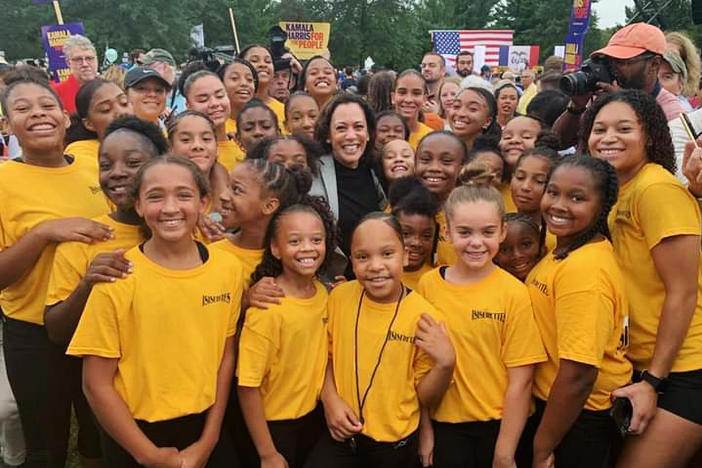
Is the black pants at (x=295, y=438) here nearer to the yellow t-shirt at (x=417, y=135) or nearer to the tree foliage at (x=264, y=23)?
the yellow t-shirt at (x=417, y=135)

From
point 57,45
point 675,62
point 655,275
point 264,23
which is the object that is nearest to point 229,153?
point 655,275

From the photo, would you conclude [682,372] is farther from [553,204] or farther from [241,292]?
[241,292]

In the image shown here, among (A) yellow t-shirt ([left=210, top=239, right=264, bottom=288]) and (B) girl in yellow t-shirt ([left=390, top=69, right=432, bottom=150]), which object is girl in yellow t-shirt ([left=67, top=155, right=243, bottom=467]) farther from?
(B) girl in yellow t-shirt ([left=390, top=69, right=432, bottom=150])

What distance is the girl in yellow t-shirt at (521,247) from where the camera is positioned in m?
3.01

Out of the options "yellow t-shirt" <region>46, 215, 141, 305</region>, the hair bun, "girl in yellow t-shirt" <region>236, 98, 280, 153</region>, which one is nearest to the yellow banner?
"girl in yellow t-shirt" <region>236, 98, 280, 153</region>

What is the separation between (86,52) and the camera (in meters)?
6.52

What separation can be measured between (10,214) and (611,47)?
10.7ft

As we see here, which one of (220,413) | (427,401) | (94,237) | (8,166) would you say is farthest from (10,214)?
(427,401)

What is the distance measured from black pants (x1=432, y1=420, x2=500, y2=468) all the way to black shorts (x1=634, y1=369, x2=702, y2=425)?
741 mm

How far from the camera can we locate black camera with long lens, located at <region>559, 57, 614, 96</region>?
10.5 feet

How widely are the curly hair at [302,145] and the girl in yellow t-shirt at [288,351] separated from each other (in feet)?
2.70

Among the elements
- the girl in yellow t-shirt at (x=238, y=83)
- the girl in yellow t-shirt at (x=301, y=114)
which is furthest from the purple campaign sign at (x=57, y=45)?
the girl in yellow t-shirt at (x=301, y=114)

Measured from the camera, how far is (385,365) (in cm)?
258

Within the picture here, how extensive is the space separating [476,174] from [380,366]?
53.7 inches
